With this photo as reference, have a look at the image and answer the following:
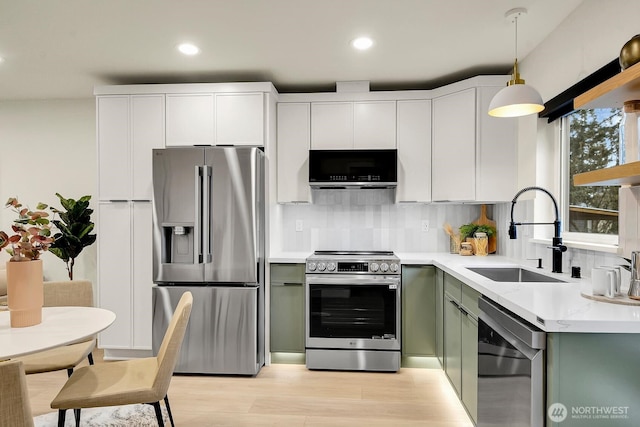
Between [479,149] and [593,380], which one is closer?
[593,380]

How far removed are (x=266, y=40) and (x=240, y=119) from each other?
771mm

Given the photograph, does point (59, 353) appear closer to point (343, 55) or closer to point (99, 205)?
point (99, 205)

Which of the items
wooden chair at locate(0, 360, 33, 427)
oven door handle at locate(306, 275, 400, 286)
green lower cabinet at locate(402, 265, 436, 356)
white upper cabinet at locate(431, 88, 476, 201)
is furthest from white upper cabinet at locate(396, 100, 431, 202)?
wooden chair at locate(0, 360, 33, 427)

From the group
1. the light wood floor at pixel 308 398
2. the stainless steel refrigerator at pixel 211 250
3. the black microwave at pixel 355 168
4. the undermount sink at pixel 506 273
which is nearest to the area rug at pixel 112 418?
the light wood floor at pixel 308 398

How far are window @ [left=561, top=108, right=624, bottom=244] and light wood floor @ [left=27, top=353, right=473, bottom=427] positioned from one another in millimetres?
1405

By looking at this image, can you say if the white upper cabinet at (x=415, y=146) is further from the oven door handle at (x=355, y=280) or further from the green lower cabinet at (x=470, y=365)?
the green lower cabinet at (x=470, y=365)

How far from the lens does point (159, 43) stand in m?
2.74

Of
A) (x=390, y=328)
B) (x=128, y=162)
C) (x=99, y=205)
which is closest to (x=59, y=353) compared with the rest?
(x=99, y=205)

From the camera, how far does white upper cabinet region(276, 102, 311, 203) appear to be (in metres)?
3.51

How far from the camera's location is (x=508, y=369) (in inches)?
61.1

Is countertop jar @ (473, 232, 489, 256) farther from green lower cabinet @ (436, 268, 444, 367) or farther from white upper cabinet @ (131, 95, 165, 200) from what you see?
white upper cabinet @ (131, 95, 165, 200)

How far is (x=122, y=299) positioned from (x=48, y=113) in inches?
89.8

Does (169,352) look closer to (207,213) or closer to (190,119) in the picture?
(207,213)

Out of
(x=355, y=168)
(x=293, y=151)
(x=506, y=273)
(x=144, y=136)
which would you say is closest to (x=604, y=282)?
(x=506, y=273)
